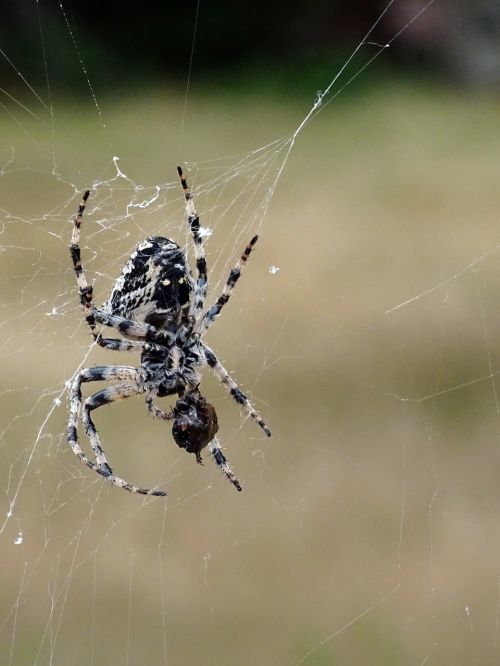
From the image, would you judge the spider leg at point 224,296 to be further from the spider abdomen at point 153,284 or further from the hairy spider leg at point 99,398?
the hairy spider leg at point 99,398

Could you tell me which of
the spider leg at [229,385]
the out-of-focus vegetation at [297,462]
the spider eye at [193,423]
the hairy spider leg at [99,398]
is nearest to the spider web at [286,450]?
the out-of-focus vegetation at [297,462]

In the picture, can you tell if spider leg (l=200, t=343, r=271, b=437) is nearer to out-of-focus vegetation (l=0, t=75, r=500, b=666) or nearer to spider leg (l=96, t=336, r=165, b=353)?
spider leg (l=96, t=336, r=165, b=353)

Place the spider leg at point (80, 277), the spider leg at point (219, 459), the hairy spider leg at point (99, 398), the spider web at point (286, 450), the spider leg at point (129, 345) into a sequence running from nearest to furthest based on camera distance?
the spider leg at point (80, 277) → the spider leg at point (129, 345) → the hairy spider leg at point (99, 398) → the spider leg at point (219, 459) → the spider web at point (286, 450)

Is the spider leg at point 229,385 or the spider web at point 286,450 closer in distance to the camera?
the spider leg at point 229,385

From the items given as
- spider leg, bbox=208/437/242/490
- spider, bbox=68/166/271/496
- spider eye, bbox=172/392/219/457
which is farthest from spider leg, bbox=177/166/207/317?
spider leg, bbox=208/437/242/490

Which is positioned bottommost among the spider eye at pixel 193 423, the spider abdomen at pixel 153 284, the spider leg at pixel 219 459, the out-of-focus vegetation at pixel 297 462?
the out-of-focus vegetation at pixel 297 462

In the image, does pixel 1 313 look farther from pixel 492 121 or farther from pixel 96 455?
pixel 492 121

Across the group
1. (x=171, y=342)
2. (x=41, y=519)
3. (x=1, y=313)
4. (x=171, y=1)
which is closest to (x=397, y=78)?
(x=171, y=1)

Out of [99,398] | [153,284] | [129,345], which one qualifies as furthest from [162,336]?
[99,398]
